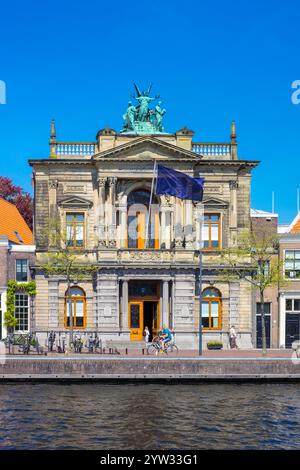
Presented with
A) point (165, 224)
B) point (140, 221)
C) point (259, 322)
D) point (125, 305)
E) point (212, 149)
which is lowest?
point (259, 322)

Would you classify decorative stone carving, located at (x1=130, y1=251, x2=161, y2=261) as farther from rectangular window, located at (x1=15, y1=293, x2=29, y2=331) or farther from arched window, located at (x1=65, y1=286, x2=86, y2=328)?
rectangular window, located at (x1=15, y1=293, x2=29, y2=331)

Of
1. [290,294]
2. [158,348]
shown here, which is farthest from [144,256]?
[290,294]

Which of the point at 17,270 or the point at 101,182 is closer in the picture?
the point at 101,182

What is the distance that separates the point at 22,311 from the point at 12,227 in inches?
400

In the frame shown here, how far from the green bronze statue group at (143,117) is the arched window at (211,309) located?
12.8 m

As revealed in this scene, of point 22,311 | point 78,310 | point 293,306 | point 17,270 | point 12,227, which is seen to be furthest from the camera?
point 12,227

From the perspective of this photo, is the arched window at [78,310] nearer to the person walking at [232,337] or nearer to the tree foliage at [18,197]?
the person walking at [232,337]

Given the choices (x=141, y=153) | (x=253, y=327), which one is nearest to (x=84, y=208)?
(x=141, y=153)

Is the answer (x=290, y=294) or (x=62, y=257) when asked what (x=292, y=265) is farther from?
(x=62, y=257)

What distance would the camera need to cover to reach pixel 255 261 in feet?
188

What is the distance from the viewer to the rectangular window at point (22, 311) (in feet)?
186

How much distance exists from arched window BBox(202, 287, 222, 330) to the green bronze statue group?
42.0 ft

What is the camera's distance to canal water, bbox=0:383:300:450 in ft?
90.0

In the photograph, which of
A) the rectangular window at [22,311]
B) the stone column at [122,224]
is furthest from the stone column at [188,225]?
the rectangular window at [22,311]
